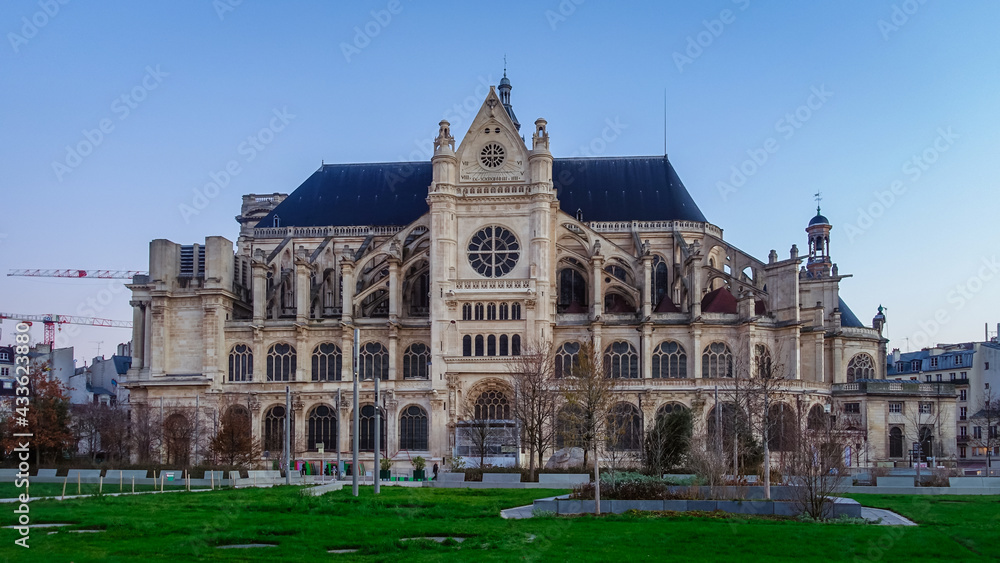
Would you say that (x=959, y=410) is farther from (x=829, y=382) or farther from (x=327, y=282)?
(x=327, y=282)

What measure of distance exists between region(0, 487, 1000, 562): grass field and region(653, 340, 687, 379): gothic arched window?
3347cm

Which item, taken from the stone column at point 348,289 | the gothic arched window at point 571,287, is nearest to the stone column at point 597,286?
the gothic arched window at point 571,287

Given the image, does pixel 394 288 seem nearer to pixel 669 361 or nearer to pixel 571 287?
pixel 571 287

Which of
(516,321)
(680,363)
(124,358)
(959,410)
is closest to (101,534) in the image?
(516,321)

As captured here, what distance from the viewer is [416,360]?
66.8 metres

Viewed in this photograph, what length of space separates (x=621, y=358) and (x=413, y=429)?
14478mm

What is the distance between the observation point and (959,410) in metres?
91.7

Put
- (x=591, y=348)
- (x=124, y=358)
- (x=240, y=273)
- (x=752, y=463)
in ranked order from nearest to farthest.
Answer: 1. (x=752, y=463)
2. (x=591, y=348)
3. (x=240, y=273)
4. (x=124, y=358)

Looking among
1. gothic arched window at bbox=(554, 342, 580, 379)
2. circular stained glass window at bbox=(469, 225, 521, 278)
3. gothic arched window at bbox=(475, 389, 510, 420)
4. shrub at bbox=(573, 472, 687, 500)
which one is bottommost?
shrub at bbox=(573, 472, 687, 500)

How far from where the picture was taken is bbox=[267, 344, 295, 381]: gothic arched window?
220ft

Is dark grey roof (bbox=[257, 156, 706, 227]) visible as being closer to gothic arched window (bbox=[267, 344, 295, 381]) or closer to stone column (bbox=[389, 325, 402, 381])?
stone column (bbox=[389, 325, 402, 381])

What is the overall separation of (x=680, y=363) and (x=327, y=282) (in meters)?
27.8

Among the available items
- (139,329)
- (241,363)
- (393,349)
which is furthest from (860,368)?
(139,329)

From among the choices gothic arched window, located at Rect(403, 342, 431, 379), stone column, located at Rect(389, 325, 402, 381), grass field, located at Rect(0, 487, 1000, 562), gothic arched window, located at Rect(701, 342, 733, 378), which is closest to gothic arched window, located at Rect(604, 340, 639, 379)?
gothic arched window, located at Rect(701, 342, 733, 378)
